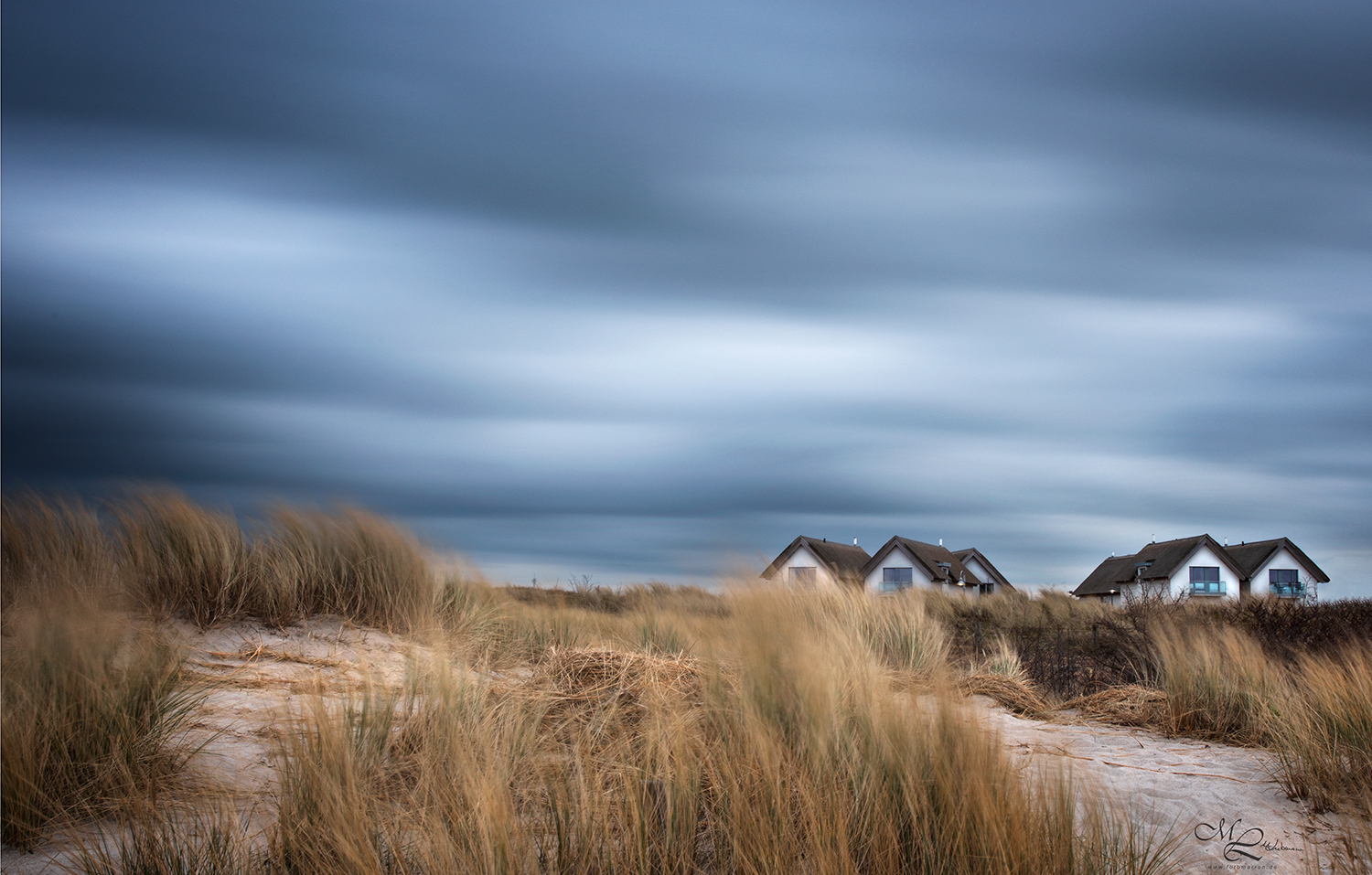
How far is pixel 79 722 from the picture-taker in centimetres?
379

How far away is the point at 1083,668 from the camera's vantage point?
35.0ft

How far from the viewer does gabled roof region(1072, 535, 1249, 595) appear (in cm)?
4297

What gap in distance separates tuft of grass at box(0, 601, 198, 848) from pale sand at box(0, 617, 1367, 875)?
0.59 feet

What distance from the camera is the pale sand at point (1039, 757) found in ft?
12.9

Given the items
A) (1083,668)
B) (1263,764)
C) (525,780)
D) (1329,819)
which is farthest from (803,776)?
(1083,668)

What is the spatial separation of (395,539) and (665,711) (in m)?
4.76

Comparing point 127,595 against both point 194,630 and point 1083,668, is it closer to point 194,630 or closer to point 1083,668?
point 194,630

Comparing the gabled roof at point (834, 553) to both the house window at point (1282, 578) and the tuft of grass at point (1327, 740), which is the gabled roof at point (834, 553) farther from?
the tuft of grass at point (1327, 740)

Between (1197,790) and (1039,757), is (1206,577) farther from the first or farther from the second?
(1039,757)

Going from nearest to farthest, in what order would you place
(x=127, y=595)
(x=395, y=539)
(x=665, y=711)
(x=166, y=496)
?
(x=665, y=711)
(x=127, y=595)
(x=166, y=496)
(x=395, y=539)

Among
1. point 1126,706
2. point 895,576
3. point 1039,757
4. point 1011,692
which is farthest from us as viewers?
point 895,576

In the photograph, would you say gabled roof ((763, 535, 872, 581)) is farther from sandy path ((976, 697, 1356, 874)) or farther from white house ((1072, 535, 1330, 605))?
sandy path ((976, 697, 1356, 874))

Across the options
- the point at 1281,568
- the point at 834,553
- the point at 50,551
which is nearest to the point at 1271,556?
the point at 1281,568

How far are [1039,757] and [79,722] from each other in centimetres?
491
